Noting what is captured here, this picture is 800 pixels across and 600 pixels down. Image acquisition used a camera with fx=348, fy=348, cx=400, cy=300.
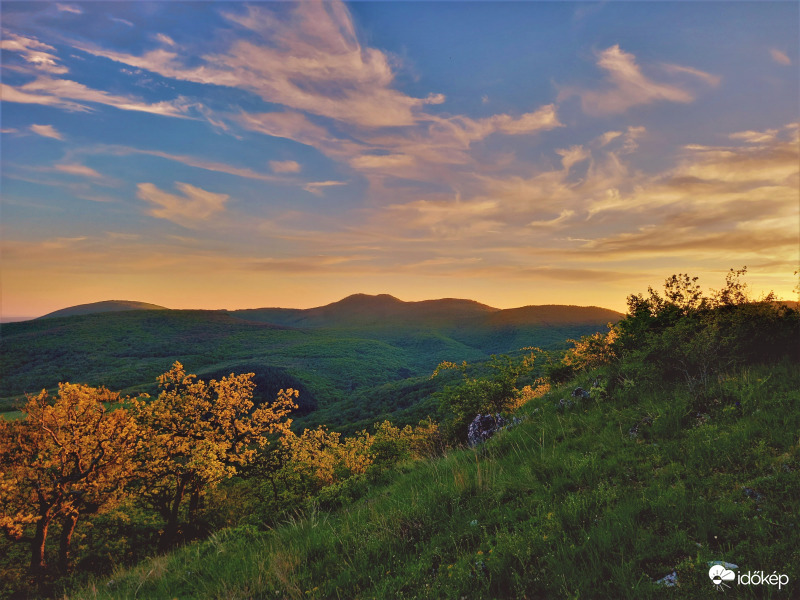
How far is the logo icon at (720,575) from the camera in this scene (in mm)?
3744

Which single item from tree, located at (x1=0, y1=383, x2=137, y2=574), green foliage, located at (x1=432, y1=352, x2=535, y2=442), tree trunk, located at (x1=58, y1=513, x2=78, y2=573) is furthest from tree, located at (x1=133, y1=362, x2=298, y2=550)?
green foliage, located at (x1=432, y1=352, x2=535, y2=442)

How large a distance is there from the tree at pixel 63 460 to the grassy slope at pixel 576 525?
1973cm

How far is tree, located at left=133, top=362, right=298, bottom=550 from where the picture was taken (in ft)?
80.5

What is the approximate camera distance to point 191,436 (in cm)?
2669

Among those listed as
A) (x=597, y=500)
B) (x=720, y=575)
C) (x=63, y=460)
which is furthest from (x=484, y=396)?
(x=63, y=460)

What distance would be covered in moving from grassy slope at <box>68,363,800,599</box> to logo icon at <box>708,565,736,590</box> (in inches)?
3.7

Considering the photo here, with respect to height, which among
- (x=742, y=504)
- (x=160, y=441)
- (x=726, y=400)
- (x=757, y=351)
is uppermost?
(x=757, y=351)

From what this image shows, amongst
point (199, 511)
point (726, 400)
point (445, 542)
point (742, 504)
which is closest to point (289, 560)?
point (445, 542)

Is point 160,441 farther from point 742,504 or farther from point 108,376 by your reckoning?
point 108,376

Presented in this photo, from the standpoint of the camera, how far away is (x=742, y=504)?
4.76 meters

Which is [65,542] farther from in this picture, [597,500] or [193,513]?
[597,500]

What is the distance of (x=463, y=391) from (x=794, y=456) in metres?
13.3

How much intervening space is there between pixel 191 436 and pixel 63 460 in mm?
7067

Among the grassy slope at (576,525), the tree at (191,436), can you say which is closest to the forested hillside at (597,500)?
the grassy slope at (576,525)
